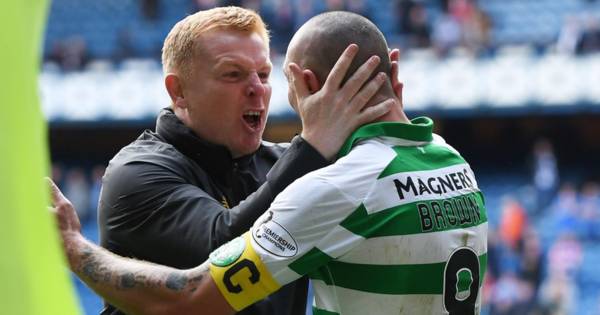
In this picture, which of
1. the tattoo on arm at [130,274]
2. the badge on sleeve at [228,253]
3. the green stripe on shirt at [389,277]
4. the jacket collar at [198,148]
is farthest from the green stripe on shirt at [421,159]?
the jacket collar at [198,148]

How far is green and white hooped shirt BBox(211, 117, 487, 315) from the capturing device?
2.44 metres

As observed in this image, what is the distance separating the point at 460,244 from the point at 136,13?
17.4 metres

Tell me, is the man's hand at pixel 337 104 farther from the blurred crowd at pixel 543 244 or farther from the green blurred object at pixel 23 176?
the blurred crowd at pixel 543 244

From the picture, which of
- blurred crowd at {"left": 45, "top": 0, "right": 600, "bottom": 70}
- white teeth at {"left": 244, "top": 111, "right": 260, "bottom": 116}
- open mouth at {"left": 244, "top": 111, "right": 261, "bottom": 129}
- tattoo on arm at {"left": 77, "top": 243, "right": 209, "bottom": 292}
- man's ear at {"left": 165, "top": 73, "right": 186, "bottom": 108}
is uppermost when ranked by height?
man's ear at {"left": 165, "top": 73, "right": 186, "bottom": 108}

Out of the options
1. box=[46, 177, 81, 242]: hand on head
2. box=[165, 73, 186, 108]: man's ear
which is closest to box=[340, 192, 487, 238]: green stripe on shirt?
box=[46, 177, 81, 242]: hand on head

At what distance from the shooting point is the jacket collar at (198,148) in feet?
10.5

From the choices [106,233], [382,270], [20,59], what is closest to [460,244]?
[382,270]

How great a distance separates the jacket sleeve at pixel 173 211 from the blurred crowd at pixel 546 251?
35.0 feet

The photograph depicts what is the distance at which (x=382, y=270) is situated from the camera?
2.51 metres

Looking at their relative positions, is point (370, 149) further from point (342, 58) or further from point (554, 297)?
point (554, 297)

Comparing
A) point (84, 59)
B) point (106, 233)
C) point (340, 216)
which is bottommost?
point (84, 59)

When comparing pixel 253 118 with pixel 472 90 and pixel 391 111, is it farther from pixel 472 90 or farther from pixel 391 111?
pixel 472 90

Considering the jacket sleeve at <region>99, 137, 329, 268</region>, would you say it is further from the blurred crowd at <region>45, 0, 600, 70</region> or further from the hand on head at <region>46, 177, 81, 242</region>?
the blurred crowd at <region>45, 0, 600, 70</region>

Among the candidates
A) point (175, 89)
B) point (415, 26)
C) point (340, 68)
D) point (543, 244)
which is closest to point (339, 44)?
point (340, 68)
